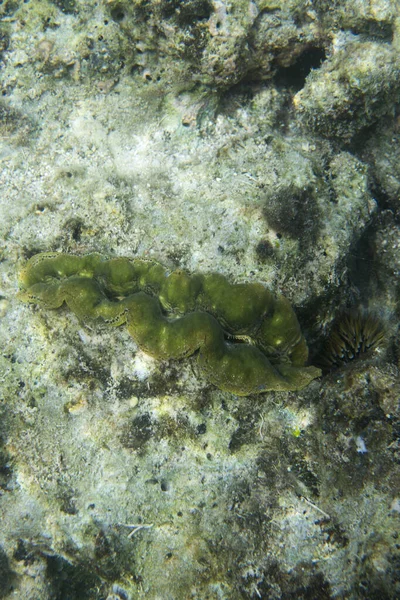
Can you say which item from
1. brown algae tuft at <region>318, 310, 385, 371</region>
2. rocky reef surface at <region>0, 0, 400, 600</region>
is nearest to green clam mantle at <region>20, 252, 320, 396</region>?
rocky reef surface at <region>0, 0, 400, 600</region>

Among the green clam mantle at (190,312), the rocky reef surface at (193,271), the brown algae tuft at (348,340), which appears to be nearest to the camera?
the rocky reef surface at (193,271)

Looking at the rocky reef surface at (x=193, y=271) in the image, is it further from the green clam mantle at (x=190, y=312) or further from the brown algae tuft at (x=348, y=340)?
the green clam mantle at (x=190, y=312)

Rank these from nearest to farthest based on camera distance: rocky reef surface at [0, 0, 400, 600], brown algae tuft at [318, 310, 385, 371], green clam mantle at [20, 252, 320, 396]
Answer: rocky reef surface at [0, 0, 400, 600] < green clam mantle at [20, 252, 320, 396] < brown algae tuft at [318, 310, 385, 371]

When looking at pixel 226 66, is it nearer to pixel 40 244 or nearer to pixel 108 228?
pixel 108 228

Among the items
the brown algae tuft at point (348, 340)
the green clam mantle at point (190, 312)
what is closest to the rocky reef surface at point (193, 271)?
the brown algae tuft at point (348, 340)

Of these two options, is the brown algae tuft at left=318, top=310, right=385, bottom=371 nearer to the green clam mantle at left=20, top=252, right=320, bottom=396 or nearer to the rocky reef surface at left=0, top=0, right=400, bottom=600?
the rocky reef surface at left=0, top=0, right=400, bottom=600

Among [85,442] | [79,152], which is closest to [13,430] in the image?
[85,442]

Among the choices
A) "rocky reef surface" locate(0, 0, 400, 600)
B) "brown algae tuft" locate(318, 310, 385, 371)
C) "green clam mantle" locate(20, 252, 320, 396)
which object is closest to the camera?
"rocky reef surface" locate(0, 0, 400, 600)
